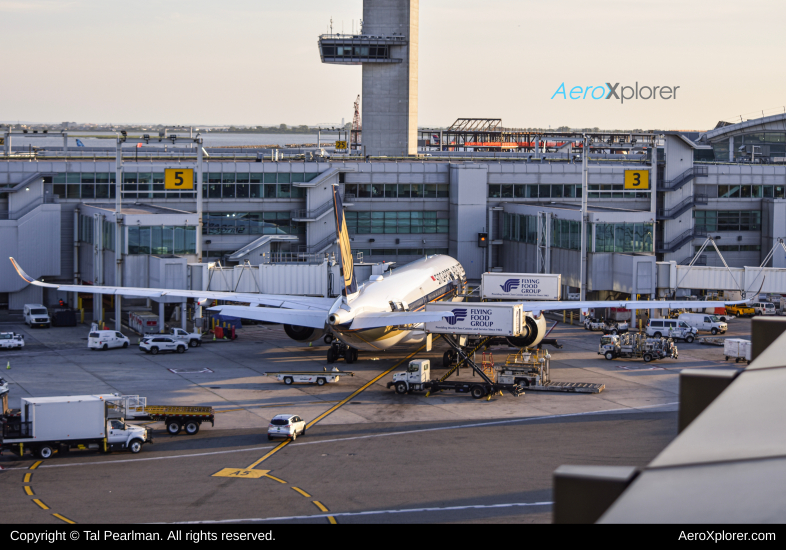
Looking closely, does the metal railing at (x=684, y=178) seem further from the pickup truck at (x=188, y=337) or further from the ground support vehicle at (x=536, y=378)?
the pickup truck at (x=188, y=337)

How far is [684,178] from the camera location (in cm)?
9075

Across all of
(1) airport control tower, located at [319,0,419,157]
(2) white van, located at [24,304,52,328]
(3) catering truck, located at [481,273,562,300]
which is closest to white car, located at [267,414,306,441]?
(3) catering truck, located at [481,273,562,300]

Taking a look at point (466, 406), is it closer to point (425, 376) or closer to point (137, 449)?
point (425, 376)

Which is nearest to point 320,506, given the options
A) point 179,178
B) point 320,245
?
point 179,178

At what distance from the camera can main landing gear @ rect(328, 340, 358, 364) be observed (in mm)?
59862

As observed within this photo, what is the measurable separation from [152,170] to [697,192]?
5472 cm

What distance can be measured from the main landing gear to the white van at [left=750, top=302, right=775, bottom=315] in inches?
1690

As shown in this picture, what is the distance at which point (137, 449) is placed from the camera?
39688 millimetres

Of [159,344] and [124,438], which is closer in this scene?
[124,438]

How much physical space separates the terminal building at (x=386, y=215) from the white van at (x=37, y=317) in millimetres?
5028

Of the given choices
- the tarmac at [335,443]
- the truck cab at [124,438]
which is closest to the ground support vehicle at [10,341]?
the tarmac at [335,443]

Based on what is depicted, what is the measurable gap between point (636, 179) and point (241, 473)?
5695 centimetres

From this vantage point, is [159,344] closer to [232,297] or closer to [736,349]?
[232,297]

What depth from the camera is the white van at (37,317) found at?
73.9 meters
